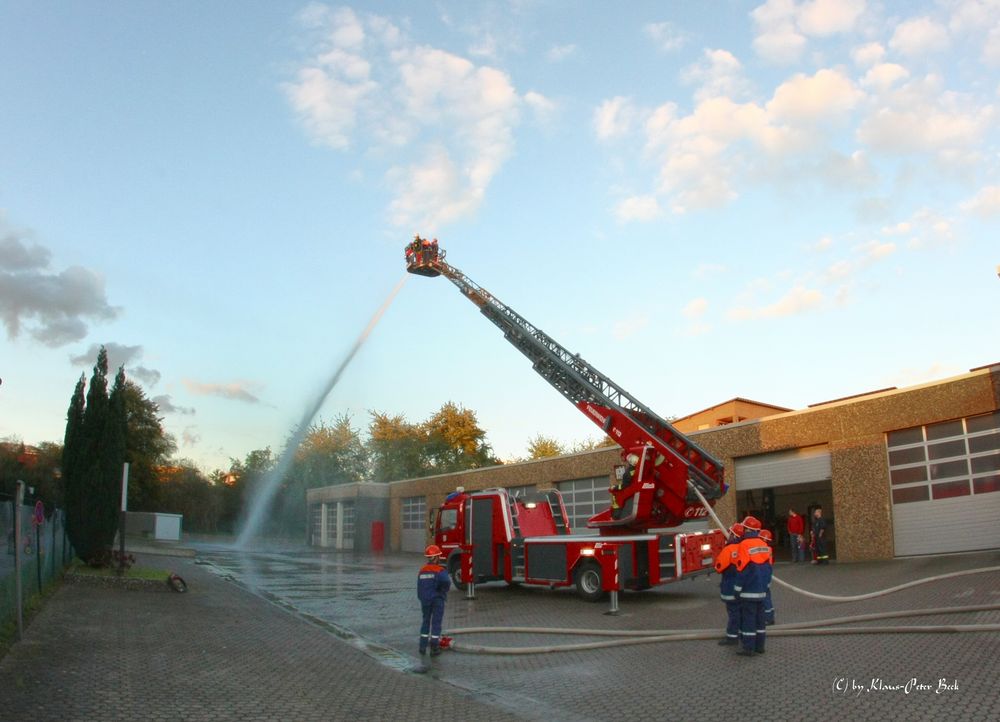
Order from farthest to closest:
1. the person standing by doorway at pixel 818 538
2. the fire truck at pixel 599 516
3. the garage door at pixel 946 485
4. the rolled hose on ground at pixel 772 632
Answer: the person standing by doorway at pixel 818 538
the garage door at pixel 946 485
the fire truck at pixel 599 516
the rolled hose on ground at pixel 772 632

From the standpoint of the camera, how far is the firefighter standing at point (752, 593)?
9.05m

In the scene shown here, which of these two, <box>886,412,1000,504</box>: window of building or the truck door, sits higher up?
<box>886,412,1000,504</box>: window of building

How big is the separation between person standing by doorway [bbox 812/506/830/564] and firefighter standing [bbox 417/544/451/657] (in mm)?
12471

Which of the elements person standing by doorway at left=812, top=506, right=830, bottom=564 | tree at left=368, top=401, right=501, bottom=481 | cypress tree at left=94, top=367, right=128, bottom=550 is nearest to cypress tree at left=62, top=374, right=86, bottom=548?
cypress tree at left=94, top=367, right=128, bottom=550

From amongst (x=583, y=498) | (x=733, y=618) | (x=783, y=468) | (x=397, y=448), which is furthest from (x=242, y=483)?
(x=733, y=618)

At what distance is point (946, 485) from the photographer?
18.1m

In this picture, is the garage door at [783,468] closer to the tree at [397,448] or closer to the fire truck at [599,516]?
the fire truck at [599,516]

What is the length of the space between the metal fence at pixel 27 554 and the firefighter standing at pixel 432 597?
496 centimetres

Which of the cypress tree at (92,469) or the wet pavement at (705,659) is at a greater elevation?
the cypress tree at (92,469)

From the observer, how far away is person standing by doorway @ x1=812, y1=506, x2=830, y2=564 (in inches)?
775

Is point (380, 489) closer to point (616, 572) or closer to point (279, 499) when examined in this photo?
point (279, 499)

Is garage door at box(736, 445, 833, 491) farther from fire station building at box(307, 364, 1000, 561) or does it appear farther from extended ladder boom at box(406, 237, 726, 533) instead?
extended ladder boom at box(406, 237, 726, 533)

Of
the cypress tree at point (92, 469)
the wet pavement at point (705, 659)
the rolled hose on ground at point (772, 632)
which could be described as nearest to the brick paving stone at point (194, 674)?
the wet pavement at point (705, 659)

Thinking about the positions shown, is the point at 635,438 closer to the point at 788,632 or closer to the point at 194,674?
the point at 788,632
